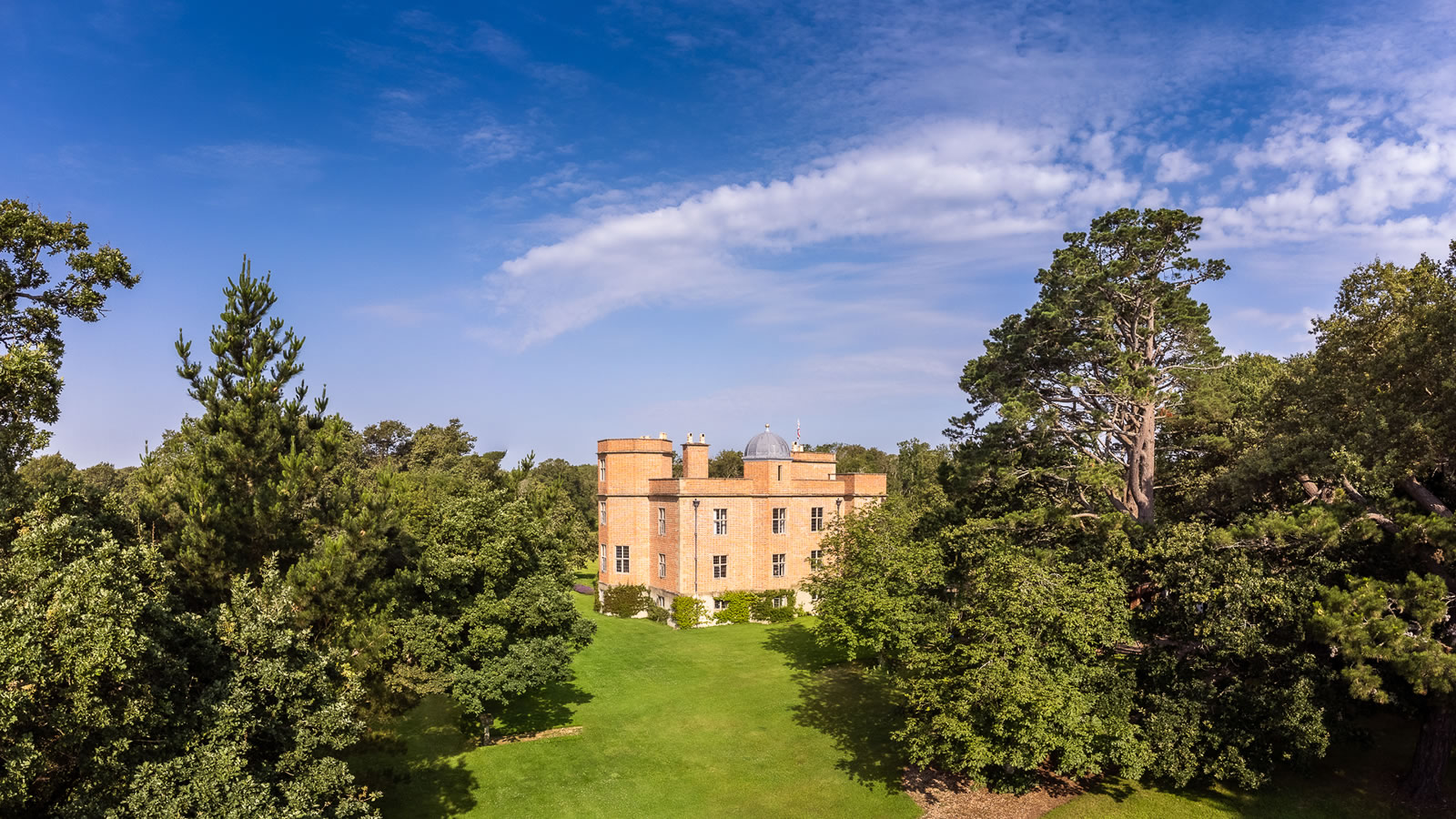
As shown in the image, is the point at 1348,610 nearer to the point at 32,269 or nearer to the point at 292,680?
the point at 292,680

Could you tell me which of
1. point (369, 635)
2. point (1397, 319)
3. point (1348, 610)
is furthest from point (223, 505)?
point (1397, 319)

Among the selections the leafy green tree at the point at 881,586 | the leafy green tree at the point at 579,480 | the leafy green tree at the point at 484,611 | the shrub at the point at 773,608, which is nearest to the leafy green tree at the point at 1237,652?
the leafy green tree at the point at 881,586

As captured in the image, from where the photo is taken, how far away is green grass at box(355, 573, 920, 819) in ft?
64.5

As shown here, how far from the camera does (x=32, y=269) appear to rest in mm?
14727

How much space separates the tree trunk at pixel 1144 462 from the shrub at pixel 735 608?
80.0ft

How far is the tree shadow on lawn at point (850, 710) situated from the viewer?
22016 millimetres

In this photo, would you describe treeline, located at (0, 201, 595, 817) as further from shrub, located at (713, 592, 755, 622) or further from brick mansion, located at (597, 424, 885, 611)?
shrub, located at (713, 592, 755, 622)

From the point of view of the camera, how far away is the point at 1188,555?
18500 mm

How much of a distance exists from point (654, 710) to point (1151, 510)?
18643 millimetres

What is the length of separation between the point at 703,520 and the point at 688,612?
17.5 ft

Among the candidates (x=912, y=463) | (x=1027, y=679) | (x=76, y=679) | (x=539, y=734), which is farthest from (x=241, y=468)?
(x=912, y=463)

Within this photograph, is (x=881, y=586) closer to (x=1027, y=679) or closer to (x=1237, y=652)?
(x=1027, y=679)

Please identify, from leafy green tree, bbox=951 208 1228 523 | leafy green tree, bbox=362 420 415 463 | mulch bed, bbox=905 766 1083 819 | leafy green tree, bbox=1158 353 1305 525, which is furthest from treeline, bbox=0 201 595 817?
leafy green tree, bbox=362 420 415 463

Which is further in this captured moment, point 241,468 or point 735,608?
point 735,608
